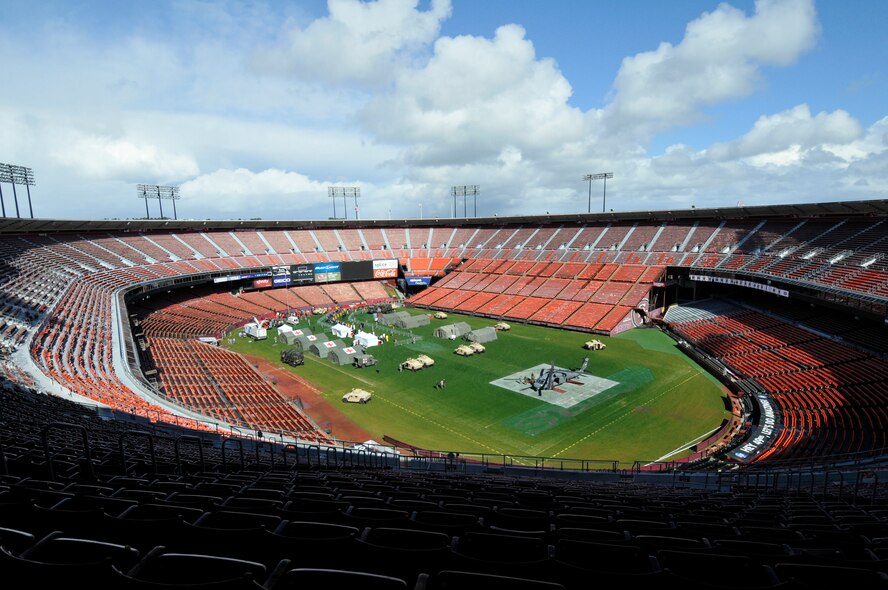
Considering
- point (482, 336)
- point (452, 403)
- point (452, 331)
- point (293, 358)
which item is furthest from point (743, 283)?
point (293, 358)

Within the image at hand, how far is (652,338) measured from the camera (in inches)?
1748

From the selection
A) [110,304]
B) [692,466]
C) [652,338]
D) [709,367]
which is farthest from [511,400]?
[110,304]

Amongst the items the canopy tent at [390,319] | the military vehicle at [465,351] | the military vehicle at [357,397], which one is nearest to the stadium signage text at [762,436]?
the military vehicle at [465,351]

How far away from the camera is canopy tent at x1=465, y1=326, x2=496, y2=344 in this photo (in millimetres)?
44062

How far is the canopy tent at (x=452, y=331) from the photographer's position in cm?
4550

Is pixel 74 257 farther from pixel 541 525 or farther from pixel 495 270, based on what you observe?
pixel 541 525

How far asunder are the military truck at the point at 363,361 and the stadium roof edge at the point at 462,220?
39.4 meters

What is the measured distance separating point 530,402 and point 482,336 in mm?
14589

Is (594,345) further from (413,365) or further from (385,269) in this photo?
(385,269)

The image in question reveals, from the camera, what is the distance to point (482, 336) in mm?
44312

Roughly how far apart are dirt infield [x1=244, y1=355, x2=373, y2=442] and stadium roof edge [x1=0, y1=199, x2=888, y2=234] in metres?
32.8

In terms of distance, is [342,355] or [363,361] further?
[342,355]

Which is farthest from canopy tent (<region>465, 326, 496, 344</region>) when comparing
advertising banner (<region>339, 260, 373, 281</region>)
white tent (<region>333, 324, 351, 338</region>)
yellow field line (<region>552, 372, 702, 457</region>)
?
advertising banner (<region>339, 260, 373, 281</region>)

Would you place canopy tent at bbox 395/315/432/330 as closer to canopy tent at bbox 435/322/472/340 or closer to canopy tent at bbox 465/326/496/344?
canopy tent at bbox 435/322/472/340
